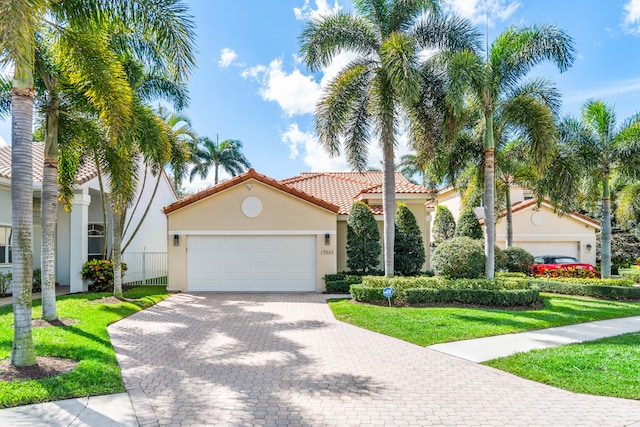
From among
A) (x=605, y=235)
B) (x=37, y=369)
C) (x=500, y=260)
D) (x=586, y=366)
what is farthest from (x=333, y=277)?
(x=605, y=235)

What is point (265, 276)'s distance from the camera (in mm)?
15078

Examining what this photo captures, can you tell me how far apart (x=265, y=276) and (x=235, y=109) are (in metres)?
8.68

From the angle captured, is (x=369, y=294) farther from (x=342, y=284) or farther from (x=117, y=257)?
(x=117, y=257)

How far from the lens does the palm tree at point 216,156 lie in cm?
3600

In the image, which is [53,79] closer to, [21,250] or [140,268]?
[21,250]

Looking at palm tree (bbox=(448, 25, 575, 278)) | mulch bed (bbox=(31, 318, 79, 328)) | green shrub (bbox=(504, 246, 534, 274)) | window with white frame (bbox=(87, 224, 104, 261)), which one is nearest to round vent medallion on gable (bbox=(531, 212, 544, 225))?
green shrub (bbox=(504, 246, 534, 274))

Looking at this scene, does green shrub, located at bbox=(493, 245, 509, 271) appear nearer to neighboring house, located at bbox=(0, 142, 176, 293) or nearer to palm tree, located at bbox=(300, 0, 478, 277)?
palm tree, located at bbox=(300, 0, 478, 277)

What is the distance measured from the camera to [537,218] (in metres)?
25.3

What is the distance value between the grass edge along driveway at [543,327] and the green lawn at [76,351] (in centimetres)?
567

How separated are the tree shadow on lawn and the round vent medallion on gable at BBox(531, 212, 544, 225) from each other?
2164cm

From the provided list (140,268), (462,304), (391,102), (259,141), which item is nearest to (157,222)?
(140,268)

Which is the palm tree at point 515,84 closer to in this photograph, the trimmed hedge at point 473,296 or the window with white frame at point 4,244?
the trimmed hedge at point 473,296

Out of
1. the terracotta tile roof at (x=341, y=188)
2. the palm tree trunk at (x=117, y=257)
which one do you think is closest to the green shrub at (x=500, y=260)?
the terracotta tile roof at (x=341, y=188)

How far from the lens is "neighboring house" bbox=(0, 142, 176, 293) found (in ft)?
45.3
